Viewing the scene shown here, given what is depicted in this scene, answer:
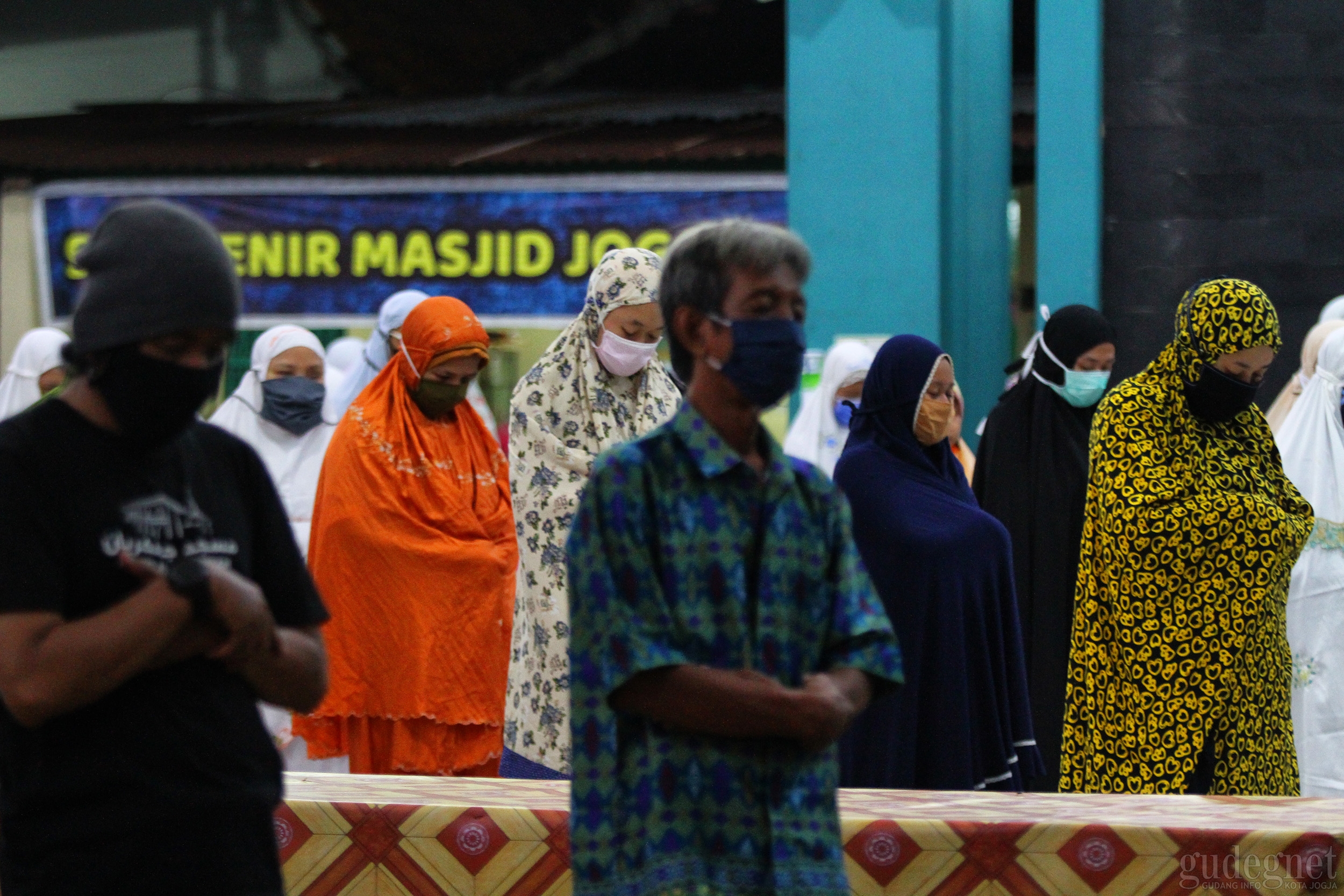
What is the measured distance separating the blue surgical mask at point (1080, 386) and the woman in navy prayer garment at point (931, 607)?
5.22 feet

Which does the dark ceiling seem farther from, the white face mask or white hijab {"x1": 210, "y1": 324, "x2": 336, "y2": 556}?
the white face mask

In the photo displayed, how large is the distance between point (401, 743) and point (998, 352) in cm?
419

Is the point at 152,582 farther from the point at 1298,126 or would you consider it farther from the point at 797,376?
the point at 1298,126

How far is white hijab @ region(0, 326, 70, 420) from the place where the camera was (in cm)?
744

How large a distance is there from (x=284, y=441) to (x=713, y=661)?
5.03m

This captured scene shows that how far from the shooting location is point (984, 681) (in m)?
4.06

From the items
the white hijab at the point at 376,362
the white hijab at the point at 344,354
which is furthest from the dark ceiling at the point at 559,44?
the white hijab at the point at 376,362

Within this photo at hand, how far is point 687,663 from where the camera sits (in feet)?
6.63

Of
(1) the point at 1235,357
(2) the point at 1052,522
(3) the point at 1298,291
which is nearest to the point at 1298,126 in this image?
(3) the point at 1298,291

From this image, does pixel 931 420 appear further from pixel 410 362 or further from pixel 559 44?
pixel 559 44

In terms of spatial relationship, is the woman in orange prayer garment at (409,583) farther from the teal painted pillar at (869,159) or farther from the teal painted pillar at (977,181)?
the teal painted pillar at (977,181)

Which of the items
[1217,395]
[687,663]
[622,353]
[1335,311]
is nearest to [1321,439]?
[1217,395]

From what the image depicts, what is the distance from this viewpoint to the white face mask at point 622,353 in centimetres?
445

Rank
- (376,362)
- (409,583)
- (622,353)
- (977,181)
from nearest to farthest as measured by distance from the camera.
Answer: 1. (622,353)
2. (409,583)
3. (376,362)
4. (977,181)
